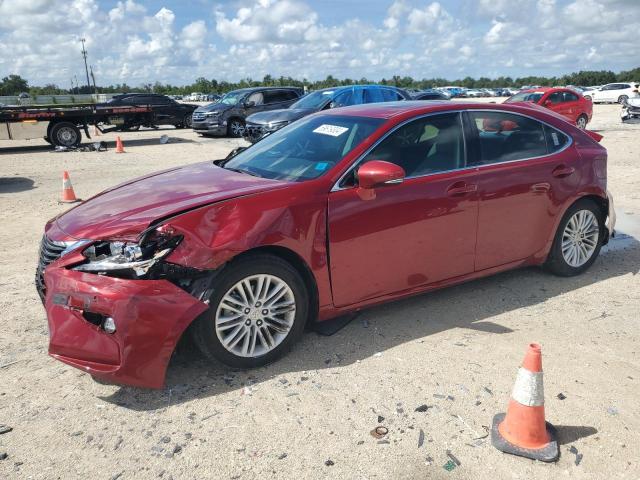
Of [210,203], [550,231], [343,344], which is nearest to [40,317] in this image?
[210,203]

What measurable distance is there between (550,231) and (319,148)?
2.27 meters

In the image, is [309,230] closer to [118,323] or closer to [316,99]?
[118,323]

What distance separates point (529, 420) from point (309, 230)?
1727 millimetres

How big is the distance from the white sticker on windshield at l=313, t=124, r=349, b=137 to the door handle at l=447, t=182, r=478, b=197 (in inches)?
37.2

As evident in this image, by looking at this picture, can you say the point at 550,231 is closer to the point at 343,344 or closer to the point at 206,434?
the point at 343,344

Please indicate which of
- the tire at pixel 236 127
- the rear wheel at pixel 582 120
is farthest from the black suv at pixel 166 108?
the rear wheel at pixel 582 120

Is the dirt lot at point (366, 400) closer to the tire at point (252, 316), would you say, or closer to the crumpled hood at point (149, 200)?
the tire at point (252, 316)

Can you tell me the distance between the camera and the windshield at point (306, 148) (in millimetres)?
4016

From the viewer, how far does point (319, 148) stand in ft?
13.9

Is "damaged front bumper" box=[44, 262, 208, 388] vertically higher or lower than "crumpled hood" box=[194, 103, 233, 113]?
lower

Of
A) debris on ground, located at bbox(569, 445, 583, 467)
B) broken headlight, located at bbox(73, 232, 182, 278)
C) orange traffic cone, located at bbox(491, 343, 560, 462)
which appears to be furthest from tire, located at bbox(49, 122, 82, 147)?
debris on ground, located at bbox(569, 445, 583, 467)

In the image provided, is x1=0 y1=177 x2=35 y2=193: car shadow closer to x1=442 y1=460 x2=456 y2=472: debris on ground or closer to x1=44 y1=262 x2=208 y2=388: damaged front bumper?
x1=44 y1=262 x2=208 y2=388: damaged front bumper

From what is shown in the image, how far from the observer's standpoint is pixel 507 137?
470cm

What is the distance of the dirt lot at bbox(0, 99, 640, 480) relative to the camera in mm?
2758
